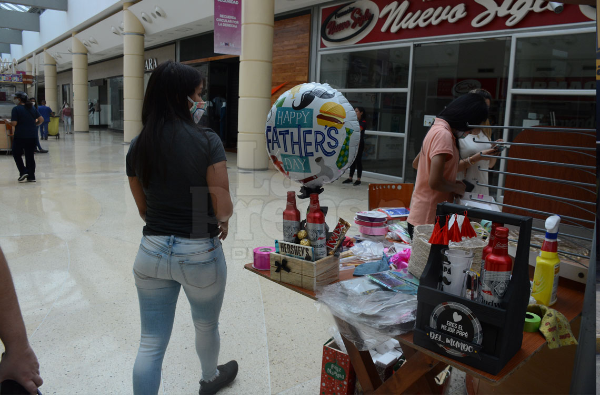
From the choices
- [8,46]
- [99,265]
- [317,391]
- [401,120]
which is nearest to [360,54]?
[401,120]

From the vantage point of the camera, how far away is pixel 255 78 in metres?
10.1

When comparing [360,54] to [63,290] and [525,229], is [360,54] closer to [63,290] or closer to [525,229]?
[63,290]

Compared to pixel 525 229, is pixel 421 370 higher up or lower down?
lower down

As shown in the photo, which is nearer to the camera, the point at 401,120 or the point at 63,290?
the point at 63,290

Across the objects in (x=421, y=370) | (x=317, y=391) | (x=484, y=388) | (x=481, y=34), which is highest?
(x=481, y=34)

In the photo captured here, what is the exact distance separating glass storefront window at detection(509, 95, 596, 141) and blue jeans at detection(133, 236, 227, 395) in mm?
5781

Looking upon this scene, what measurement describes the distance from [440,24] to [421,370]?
7.84 m

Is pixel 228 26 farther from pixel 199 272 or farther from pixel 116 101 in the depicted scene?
pixel 116 101

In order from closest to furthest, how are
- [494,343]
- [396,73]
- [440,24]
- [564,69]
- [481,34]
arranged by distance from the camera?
[494,343]
[564,69]
[481,34]
[440,24]
[396,73]

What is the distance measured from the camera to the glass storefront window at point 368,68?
920cm

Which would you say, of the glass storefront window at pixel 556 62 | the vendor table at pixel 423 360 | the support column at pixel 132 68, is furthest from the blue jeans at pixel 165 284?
the support column at pixel 132 68

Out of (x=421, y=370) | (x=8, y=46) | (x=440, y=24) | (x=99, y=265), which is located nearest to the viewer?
(x=421, y=370)

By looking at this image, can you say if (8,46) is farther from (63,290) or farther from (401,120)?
(63,290)

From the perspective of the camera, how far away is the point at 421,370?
168 centimetres
